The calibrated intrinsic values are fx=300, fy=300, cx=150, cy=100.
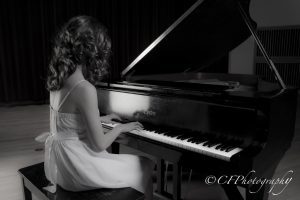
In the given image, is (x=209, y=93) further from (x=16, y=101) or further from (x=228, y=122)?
(x=16, y=101)

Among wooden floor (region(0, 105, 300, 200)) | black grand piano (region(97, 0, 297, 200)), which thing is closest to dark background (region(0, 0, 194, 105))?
wooden floor (region(0, 105, 300, 200))

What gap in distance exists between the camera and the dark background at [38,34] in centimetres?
578

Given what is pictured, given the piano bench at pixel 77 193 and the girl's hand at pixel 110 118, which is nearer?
the piano bench at pixel 77 193

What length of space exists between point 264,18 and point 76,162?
6.15m

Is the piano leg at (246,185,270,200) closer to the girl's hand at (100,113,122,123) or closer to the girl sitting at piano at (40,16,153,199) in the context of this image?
the girl sitting at piano at (40,16,153,199)

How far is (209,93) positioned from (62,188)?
89cm

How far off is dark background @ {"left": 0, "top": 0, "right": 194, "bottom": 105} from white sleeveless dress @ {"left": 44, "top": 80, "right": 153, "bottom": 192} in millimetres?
4339

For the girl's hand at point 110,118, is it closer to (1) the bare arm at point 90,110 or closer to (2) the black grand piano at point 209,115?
(2) the black grand piano at point 209,115

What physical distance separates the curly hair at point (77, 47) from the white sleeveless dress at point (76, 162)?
0.35ft

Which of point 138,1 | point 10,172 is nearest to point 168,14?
point 138,1

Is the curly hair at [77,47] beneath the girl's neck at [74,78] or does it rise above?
above

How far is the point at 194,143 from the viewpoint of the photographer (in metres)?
1.51

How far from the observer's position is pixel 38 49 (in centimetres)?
611

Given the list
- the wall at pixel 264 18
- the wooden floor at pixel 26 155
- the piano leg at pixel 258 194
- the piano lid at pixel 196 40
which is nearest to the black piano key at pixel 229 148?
the piano leg at pixel 258 194
